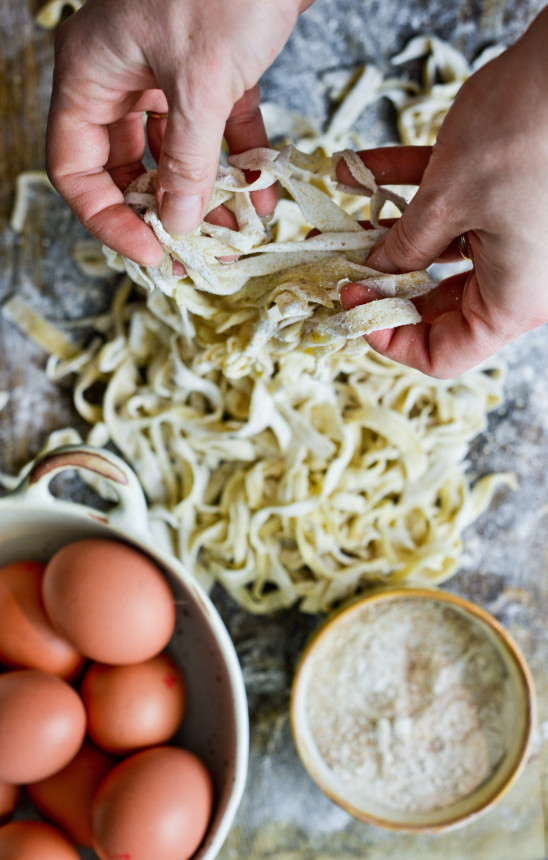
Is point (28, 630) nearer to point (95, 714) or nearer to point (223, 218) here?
point (95, 714)

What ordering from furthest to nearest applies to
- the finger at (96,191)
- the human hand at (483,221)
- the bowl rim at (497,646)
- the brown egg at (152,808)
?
the bowl rim at (497,646) → the brown egg at (152,808) → the finger at (96,191) → the human hand at (483,221)

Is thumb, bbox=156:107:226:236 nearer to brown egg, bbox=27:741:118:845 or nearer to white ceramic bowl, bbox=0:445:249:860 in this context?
white ceramic bowl, bbox=0:445:249:860

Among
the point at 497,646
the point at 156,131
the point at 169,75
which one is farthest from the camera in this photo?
A: the point at 497,646

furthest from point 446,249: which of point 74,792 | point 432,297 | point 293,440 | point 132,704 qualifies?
point 74,792

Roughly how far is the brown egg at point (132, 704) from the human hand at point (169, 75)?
0.53 metres

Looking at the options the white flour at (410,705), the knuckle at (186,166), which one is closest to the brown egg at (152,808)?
the white flour at (410,705)

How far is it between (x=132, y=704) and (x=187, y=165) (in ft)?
2.00

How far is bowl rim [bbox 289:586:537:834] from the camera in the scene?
87 centimetres

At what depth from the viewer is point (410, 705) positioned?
0.95 m

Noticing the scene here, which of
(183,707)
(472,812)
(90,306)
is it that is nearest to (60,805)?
(183,707)

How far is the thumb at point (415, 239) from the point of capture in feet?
1.92

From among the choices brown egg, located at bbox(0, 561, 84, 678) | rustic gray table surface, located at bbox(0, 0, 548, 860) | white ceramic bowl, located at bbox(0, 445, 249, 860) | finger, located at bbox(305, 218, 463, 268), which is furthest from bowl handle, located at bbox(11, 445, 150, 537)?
finger, located at bbox(305, 218, 463, 268)

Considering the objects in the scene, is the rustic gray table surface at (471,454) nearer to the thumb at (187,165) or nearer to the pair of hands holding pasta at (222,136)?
the pair of hands holding pasta at (222,136)

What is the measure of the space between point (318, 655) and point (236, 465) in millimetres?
297
